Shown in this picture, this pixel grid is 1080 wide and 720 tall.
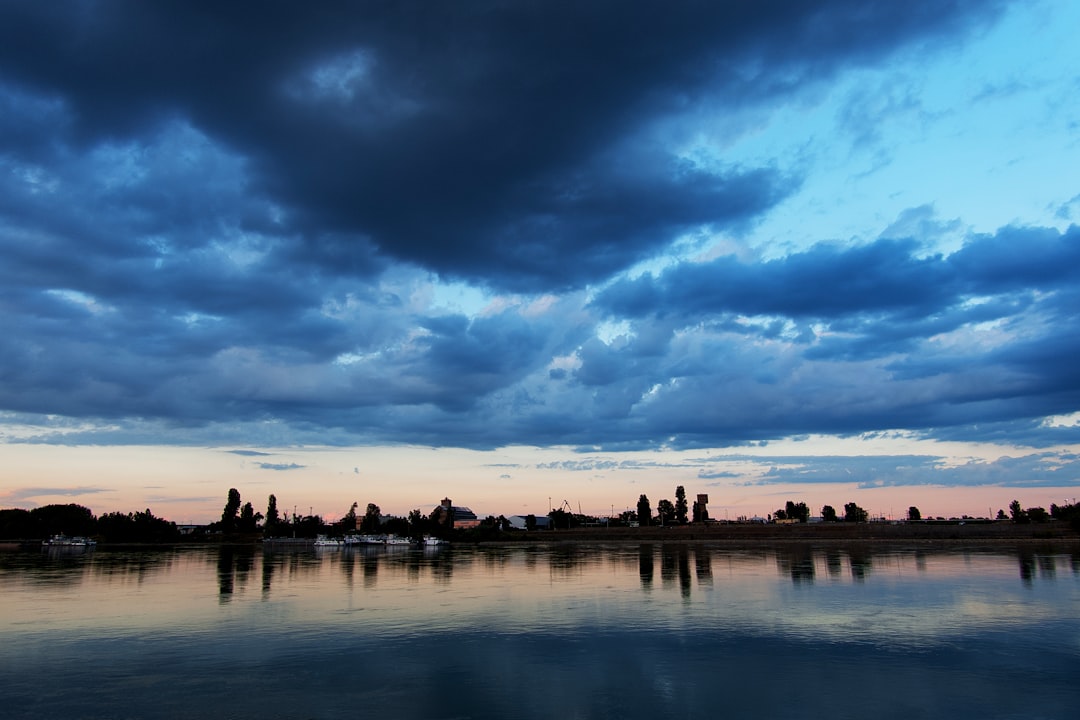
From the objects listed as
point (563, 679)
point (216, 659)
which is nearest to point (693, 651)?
point (563, 679)

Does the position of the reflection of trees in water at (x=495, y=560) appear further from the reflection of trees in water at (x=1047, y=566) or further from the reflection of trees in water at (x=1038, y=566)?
the reflection of trees in water at (x=1047, y=566)

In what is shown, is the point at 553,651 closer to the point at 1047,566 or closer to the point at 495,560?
the point at 1047,566

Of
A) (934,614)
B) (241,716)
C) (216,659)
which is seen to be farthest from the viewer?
(934,614)

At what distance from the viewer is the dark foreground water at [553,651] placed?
82.8 feet

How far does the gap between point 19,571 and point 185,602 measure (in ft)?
197

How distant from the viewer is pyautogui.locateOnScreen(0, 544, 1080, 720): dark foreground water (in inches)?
993

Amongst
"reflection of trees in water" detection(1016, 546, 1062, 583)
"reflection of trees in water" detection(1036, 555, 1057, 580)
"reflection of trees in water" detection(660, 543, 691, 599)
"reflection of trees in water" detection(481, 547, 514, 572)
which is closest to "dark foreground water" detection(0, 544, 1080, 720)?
"reflection of trees in water" detection(660, 543, 691, 599)

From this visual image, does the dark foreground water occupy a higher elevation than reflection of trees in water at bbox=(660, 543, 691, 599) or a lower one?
higher

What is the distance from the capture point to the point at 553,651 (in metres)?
34.7

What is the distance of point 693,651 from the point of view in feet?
112

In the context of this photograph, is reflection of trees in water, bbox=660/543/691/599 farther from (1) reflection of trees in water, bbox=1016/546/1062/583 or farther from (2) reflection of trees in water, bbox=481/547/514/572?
(1) reflection of trees in water, bbox=1016/546/1062/583

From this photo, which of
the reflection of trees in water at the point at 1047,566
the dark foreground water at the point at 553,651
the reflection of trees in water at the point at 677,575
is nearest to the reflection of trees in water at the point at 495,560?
the reflection of trees in water at the point at 677,575

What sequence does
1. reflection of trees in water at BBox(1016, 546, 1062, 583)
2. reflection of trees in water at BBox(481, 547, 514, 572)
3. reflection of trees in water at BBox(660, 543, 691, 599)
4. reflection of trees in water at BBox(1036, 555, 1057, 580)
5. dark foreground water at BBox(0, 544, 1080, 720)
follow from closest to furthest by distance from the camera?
dark foreground water at BBox(0, 544, 1080, 720) → reflection of trees in water at BBox(660, 543, 691, 599) → reflection of trees in water at BBox(1016, 546, 1062, 583) → reflection of trees in water at BBox(1036, 555, 1057, 580) → reflection of trees in water at BBox(481, 547, 514, 572)

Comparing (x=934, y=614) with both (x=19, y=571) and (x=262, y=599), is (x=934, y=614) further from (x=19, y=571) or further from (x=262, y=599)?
(x=19, y=571)
